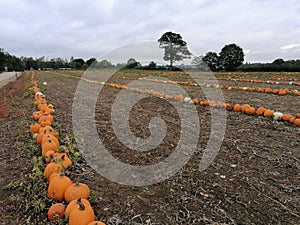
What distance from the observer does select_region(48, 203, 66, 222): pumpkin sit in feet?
7.02

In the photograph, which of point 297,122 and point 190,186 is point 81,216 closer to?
point 190,186

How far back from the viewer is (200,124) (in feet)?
16.6

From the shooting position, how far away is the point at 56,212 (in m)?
2.18

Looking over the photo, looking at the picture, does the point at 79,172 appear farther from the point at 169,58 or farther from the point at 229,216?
the point at 169,58

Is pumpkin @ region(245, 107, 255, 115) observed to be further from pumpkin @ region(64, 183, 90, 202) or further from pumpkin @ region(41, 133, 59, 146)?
pumpkin @ region(64, 183, 90, 202)

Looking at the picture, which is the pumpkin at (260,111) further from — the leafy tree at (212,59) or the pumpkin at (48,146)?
the leafy tree at (212,59)

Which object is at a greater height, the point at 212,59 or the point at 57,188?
the point at 212,59

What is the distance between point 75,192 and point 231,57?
48751 millimetres

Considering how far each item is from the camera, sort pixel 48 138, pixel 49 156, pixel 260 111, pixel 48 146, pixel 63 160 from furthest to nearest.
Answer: pixel 260 111 → pixel 48 138 → pixel 48 146 → pixel 49 156 → pixel 63 160

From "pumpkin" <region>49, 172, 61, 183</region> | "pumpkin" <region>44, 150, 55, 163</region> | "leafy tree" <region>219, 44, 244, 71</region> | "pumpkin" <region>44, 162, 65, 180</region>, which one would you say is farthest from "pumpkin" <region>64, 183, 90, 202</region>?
"leafy tree" <region>219, 44, 244, 71</region>

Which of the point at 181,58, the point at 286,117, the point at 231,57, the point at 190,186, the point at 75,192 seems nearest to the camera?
the point at 75,192

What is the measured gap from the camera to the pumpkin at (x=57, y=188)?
7.93 feet

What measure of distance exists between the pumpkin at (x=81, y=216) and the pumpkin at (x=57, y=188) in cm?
43

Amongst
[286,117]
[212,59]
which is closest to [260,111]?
[286,117]
